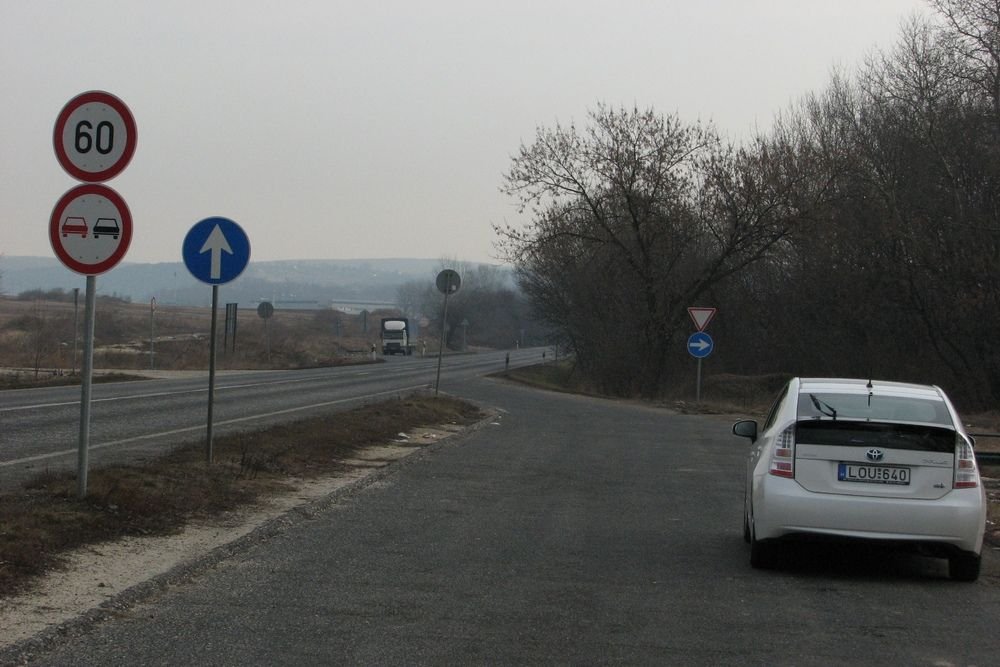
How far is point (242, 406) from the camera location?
75.8 feet

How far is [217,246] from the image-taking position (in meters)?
12.0

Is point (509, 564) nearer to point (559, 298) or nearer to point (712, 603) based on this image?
point (712, 603)

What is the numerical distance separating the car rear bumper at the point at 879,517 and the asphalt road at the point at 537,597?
0.36m

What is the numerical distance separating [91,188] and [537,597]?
178 inches

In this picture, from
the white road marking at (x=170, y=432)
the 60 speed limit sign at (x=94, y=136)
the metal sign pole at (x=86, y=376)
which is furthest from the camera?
the white road marking at (x=170, y=432)

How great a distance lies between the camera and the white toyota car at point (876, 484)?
774 cm

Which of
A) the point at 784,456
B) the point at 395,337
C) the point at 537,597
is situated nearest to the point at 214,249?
the point at 537,597

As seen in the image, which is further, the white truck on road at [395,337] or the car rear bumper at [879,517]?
the white truck on road at [395,337]

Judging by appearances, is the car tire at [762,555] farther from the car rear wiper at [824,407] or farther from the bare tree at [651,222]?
the bare tree at [651,222]

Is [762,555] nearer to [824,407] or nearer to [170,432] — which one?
[824,407]

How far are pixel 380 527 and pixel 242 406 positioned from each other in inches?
560

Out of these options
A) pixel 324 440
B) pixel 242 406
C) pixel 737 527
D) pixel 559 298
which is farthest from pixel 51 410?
pixel 559 298

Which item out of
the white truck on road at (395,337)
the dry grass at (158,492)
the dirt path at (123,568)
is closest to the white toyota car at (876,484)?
the dirt path at (123,568)

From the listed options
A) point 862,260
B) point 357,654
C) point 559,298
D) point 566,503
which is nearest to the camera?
point 357,654
